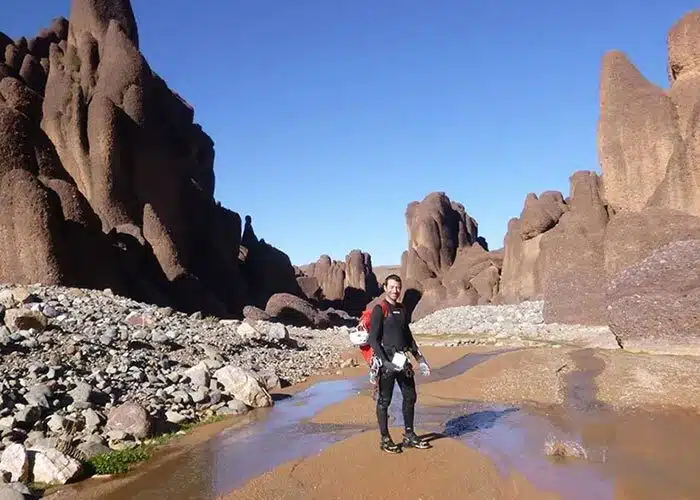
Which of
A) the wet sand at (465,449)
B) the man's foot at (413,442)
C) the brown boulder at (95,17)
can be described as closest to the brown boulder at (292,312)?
the brown boulder at (95,17)

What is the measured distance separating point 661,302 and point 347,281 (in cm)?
7754

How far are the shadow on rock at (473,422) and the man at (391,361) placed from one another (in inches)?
49.1

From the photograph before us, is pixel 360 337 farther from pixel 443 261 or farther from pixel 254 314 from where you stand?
pixel 443 261

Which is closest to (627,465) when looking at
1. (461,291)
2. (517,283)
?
(517,283)

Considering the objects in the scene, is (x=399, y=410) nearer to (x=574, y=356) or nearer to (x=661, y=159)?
(x=574, y=356)

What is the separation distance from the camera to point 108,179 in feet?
116

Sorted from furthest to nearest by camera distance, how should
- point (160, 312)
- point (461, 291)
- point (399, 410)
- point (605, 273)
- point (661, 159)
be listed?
point (461, 291)
point (661, 159)
point (605, 273)
point (160, 312)
point (399, 410)

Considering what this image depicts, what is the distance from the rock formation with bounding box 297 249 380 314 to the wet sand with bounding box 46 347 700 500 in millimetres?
67395

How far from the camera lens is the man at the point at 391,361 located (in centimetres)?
798

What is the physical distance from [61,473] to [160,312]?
14.0 m

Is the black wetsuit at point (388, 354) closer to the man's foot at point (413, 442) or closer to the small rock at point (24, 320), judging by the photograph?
the man's foot at point (413, 442)

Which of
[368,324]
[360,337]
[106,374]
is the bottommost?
[106,374]

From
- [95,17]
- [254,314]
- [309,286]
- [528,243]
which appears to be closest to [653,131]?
[528,243]

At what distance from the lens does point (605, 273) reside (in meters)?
27.4
